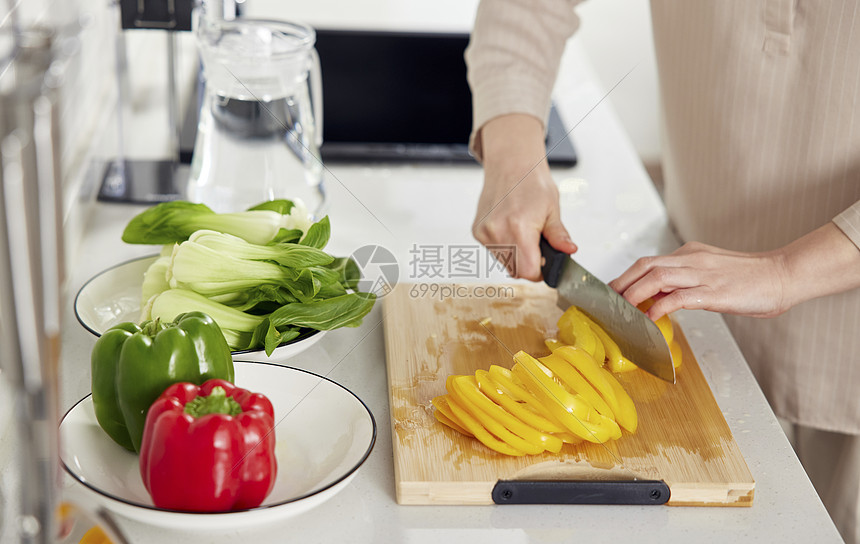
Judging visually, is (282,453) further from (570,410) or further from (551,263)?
(551,263)

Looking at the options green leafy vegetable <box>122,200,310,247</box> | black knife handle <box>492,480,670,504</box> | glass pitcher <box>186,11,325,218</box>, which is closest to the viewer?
black knife handle <box>492,480,670,504</box>

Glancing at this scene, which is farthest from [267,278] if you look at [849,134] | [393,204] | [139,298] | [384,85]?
[384,85]

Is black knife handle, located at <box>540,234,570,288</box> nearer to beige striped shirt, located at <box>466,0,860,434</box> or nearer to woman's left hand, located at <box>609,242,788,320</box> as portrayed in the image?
woman's left hand, located at <box>609,242,788,320</box>

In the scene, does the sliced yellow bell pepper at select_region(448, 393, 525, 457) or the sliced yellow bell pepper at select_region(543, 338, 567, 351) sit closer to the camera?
the sliced yellow bell pepper at select_region(448, 393, 525, 457)

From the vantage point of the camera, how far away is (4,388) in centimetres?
81

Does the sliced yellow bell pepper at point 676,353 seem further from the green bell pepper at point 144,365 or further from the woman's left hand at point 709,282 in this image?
the green bell pepper at point 144,365

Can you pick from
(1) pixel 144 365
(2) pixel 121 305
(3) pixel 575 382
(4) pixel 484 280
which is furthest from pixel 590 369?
(2) pixel 121 305

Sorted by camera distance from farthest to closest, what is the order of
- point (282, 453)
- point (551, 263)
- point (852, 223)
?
point (551, 263) < point (852, 223) < point (282, 453)

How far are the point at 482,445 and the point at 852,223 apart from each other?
487 mm

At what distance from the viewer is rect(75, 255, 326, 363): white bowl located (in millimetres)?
939

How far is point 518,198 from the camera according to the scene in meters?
1.14

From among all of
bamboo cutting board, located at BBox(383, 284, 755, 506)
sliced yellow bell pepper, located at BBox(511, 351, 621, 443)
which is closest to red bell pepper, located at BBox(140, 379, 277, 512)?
bamboo cutting board, located at BBox(383, 284, 755, 506)

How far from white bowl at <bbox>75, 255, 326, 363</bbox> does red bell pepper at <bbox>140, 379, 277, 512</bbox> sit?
0.68ft

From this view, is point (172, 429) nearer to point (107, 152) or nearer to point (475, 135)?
point (475, 135)
